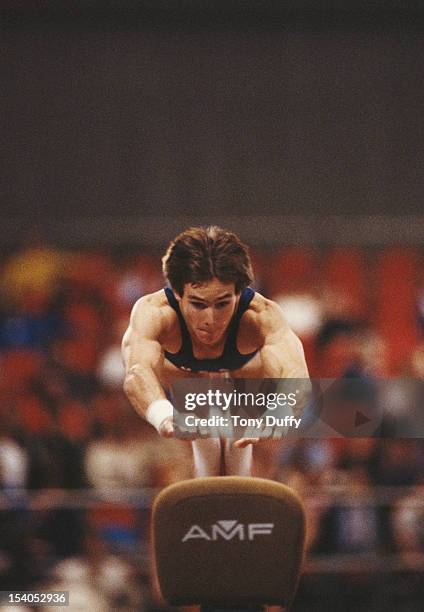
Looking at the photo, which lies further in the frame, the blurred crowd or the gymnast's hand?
the blurred crowd

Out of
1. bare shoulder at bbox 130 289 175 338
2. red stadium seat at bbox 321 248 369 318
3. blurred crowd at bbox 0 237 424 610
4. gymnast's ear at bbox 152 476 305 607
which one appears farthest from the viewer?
red stadium seat at bbox 321 248 369 318

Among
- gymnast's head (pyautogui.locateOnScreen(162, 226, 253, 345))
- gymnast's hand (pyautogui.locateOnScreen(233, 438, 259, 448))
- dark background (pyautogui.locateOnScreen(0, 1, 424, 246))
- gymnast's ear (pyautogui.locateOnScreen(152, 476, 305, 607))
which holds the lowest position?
gymnast's ear (pyautogui.locateOnScreen(152, 476, 305, 607))

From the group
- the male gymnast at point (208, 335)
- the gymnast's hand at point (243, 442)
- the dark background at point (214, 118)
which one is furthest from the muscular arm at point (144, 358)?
the dark background at point (214, 118)

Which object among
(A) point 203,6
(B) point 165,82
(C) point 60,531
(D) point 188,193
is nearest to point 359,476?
(C) point 60,531

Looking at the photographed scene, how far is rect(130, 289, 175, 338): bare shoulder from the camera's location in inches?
48.8

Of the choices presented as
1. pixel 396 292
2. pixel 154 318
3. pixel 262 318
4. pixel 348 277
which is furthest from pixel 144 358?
pixel 396 292

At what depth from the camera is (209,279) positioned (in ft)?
3.99

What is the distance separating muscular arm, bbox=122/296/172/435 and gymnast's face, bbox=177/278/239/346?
0.13 ft

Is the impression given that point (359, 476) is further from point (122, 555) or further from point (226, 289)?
point (226, 289)

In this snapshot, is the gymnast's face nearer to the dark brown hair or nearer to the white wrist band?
the dark brown hair

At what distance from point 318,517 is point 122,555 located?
1.18 ft

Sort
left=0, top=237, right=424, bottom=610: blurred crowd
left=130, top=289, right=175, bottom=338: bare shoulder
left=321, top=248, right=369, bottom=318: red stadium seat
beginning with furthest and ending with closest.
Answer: left=321, top=248, right=369, bottom=318: red stadium seat
left=0, top=237, right=424, bottom=610: blurred crowd
left=130, top=289, right=175, bottom=338: bare shoulder

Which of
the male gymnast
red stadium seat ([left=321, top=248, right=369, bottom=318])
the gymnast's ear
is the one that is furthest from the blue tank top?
red stadium seat ([left=321, top=248, right=369, bottom=318])

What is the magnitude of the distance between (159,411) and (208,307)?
147 mm
